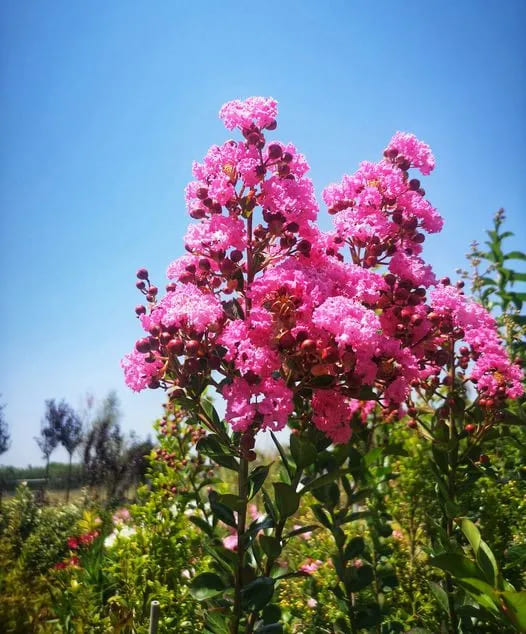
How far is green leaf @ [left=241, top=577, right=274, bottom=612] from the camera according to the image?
135 centimetres

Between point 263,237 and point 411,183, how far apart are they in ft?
1.91

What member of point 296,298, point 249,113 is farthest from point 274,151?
point 296,298

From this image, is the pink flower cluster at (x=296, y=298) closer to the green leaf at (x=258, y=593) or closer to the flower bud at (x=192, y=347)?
the flower bud at (x=192, y=347)

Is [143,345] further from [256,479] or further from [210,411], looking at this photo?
[256,479]

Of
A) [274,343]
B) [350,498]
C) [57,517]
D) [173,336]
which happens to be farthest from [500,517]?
[57,517]

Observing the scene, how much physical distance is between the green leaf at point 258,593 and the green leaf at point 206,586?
115mm

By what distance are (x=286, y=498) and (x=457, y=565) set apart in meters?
0.47

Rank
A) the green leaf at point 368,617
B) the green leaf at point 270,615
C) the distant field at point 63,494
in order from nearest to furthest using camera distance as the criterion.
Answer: the green leaf at point 270,615, the green leaf at point 368,617, the distant field at point 63,494

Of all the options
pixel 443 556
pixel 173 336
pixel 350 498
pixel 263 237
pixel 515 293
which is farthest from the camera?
pixel 515 293

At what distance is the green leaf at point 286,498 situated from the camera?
1340mm

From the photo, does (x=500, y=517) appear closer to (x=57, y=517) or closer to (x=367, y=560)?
(x=367, y=560)

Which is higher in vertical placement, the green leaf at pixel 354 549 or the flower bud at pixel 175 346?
the flower bud at pixel 175 346

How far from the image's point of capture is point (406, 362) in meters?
1.43

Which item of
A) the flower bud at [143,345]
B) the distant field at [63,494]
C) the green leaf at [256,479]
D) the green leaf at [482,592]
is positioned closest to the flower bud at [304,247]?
the flower bud at [143,345]
